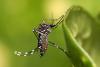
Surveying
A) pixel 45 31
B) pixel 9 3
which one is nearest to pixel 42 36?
pixel 45 31

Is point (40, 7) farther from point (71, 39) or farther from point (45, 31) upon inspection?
point (71, 39)

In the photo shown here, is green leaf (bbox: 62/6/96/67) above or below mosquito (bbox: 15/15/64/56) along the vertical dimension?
above

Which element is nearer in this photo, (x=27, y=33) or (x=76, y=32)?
(x=76, y=32)

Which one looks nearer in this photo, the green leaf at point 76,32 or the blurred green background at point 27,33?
the green leaf at point 76,32

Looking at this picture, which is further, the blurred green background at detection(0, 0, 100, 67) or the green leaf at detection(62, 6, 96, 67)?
the blurred green background at detection(0, 0, 100, 67)

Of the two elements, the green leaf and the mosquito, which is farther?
the mosquito

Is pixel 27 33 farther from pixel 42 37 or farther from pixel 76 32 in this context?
pixel 76 32

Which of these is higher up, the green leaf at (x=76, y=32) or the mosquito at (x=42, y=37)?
the green leaf at (x=76, y=32)

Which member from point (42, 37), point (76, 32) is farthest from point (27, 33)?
point (76, 32)
